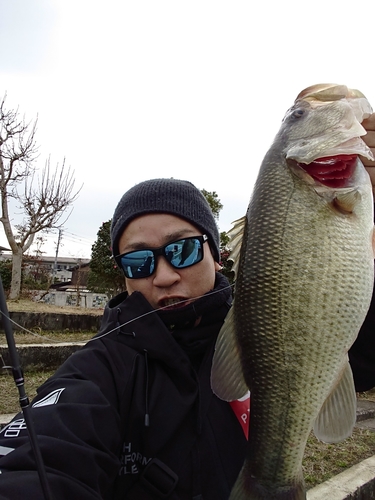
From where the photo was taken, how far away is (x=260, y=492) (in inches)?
57.5

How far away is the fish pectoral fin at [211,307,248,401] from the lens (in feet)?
5.10

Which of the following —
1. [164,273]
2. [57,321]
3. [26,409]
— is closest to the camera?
[26,409]

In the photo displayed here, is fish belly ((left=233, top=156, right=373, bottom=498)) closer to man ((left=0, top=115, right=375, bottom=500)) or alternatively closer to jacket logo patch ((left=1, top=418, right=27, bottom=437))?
man ((left=0, top=115, right=375, bottom=500))

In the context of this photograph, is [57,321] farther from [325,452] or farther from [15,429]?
[15,429]

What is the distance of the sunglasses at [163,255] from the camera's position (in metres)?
1.99

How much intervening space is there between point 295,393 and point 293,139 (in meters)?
0.98

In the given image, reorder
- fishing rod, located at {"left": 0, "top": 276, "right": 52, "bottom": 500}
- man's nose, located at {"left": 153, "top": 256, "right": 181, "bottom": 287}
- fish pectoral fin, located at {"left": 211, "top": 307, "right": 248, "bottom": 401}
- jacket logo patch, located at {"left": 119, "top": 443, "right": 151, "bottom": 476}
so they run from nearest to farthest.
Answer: fishing rod, located at {"left": 0, "top": 276, "right": 52, "bottom": 500}, fish pectoral fin, located at {"left": 211, "top": 307, "right": 248, "bottom": 401}, jacket logo patch, located at {"left": 119, "top": 443, "right": 151, "bottom": 476}, man's nose, located at {"left": 153, "top": 256, "right": 181, "bottom": 287}

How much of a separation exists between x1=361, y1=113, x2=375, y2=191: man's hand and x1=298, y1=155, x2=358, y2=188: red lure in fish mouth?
124mm

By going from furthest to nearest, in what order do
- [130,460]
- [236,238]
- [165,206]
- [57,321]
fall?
[57,321], [165,206], [236,238], [130,460]

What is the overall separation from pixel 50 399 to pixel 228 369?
26.3 inches

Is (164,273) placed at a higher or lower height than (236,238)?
lower

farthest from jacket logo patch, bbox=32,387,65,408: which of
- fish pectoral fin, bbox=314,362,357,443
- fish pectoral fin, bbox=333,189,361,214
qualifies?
fish pectoral fin, bbox=333,189,361,214

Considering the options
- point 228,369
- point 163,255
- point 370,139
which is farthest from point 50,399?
point 370,139

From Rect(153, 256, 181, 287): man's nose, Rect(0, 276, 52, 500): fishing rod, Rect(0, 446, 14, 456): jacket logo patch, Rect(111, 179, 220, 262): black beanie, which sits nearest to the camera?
Rect(0, 276, 52, 500): fishing rod
